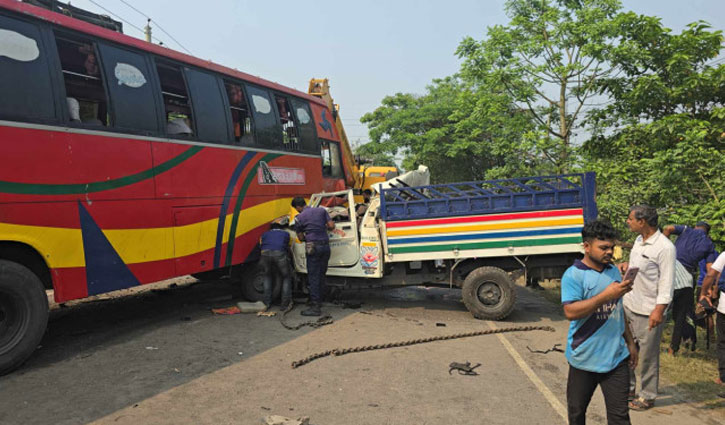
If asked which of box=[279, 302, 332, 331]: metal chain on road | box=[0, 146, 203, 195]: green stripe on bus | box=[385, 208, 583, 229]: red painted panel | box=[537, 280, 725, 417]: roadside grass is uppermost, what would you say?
box=[0, 146, 203, 195]: green stripe on bus

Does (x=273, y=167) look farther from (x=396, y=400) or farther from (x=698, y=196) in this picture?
(x=698, y=196)

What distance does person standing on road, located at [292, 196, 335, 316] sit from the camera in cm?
774

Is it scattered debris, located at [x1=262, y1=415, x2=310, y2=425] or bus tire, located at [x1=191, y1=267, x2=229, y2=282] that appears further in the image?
bus tire, located at [x1=191, y1=267, x2=229, y2=282]

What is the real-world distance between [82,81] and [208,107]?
6.58 ft

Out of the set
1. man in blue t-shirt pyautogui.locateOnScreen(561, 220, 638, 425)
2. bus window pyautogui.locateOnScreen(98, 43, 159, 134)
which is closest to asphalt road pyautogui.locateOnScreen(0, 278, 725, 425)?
man in blue t-shirt pyautogui.locateOnScreen(561, 220, 638, 425)

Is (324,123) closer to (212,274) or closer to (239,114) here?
(239,114)

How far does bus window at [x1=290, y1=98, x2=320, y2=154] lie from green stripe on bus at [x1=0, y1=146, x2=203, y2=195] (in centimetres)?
280

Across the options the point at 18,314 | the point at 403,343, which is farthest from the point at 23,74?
the point at 403,343

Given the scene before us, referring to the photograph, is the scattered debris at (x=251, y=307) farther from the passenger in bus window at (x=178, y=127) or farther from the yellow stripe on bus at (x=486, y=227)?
the passenger in bus window at (x=178, y=127)

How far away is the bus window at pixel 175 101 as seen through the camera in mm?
6691

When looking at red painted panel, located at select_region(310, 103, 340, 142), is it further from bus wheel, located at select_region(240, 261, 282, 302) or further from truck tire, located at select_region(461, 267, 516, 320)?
truck tire, located at select_region(461, 267, 516, 320)

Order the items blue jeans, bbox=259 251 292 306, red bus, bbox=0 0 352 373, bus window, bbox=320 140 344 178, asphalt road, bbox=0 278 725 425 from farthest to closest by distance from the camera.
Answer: bus window, bbox=320 140 344 178, blue jeans, bbox=259 251 292 306, red bus, bbox=0 0 352 373, asphalt road, bbox=0 278 725 425

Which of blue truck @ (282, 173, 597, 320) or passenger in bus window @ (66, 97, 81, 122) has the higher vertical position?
passenger in bus window @ (66, 97, 81, 122)

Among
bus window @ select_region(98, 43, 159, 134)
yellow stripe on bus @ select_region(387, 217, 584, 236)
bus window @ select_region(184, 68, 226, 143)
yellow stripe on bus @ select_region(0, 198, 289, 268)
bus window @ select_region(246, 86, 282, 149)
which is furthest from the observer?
bus window @ select_region(246, 86, 282, 149)
